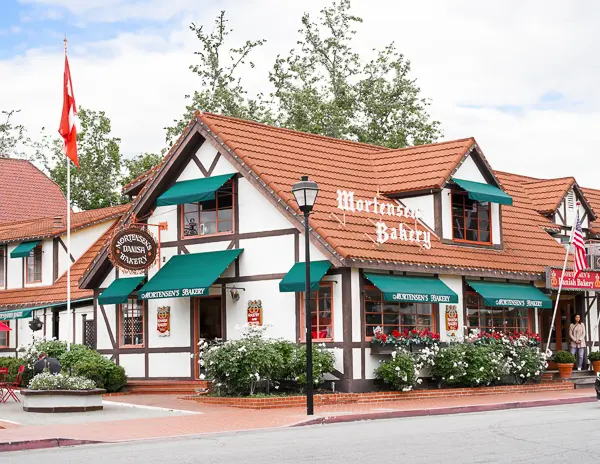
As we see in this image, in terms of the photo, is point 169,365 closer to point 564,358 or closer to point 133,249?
point 133,249

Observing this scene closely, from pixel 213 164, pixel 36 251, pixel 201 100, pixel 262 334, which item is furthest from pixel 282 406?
pixel 201 100

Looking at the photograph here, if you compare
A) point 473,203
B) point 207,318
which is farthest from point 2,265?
point 473,203

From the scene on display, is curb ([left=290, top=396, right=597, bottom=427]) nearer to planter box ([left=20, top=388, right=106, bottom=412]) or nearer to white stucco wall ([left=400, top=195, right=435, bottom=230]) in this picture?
planter box ([left=20, top=388, right=106, bottom=412])

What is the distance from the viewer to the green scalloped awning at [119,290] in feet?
97.1

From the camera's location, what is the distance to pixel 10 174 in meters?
50.3

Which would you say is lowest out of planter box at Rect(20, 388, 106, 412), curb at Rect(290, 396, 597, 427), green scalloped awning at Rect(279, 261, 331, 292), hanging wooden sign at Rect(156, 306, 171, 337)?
curb at Rect(290, 396, 597, 427)

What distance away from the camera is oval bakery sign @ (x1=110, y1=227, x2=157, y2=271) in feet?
89.5

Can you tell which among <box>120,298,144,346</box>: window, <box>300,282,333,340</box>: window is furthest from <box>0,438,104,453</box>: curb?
<box>120,298,144,346</box>: window

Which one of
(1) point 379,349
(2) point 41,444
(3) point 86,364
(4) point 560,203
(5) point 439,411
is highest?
(4) point 560,203

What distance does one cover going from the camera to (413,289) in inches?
1027

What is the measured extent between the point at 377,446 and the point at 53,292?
23.2 metres

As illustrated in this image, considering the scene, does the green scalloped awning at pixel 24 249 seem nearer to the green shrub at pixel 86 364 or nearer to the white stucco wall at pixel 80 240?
the white stucco wall at pixel 80 240

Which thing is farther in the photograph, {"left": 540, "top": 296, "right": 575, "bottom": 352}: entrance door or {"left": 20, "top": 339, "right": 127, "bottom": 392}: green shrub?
{"left": 540, "top": 296, "right": 575, "bottom": 352}: entrance door

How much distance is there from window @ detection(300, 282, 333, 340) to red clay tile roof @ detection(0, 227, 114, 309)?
10880mm
